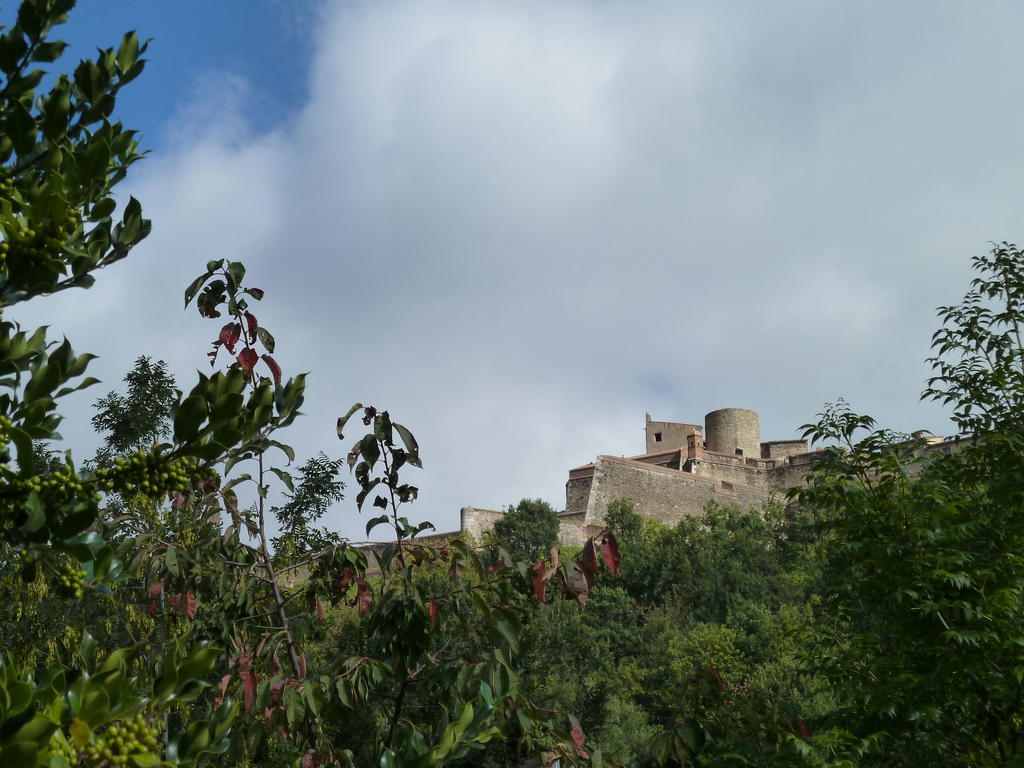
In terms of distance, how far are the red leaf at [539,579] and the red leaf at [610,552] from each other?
0.72ft

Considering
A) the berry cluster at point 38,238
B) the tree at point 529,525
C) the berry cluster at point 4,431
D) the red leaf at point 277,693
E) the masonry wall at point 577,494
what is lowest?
the red leaf at point 277,693

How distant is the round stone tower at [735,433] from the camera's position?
56.7 m

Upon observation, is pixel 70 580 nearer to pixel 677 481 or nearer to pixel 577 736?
pixel 577 736

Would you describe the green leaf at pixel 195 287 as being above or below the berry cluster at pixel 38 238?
above

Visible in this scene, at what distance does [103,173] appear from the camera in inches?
68.1

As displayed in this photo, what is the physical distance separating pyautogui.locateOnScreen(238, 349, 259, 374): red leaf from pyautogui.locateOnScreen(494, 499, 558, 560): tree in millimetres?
37332

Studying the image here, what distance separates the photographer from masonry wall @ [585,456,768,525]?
47062 millimetres

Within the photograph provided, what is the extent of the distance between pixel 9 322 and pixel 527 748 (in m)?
2.24

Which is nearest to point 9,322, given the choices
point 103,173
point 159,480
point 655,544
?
point 103,173

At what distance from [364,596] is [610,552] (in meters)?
1.12

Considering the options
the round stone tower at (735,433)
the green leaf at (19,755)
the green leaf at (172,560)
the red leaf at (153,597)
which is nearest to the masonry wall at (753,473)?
the round stone tower at (735,433)

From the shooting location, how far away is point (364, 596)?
3768mm

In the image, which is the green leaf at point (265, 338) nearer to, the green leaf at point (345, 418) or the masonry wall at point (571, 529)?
the green leaf at point (345, 418)

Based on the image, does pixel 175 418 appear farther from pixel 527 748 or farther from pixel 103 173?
pixel 527 748
